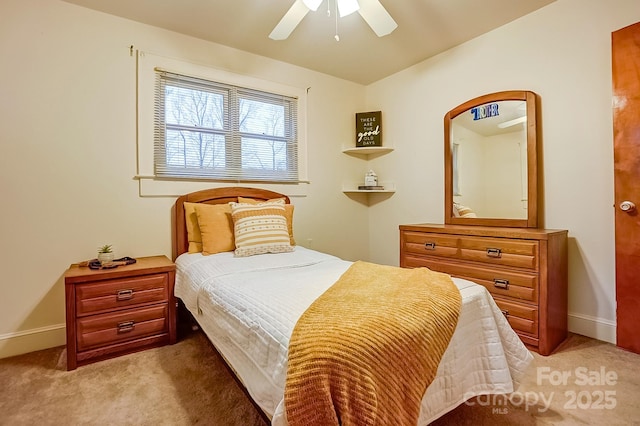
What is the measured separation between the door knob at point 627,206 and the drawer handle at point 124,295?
3.19 m

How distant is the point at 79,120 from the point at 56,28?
0.64 m

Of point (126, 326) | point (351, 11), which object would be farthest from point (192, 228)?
point (351, 11)

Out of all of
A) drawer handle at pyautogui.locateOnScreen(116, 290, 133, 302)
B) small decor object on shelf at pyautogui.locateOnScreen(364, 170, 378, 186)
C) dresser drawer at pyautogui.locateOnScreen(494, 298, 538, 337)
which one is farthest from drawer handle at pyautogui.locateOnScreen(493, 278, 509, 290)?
drawer handle at pyautogui.locateOnScreen(116, 290, 133, 302)

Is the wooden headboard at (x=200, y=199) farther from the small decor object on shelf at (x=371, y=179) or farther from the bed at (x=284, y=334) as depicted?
the small decor object on shelf at (x=371, y=179)

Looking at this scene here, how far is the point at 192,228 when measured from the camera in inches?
96.6

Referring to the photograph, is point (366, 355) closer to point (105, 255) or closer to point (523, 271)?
point (523, 271)

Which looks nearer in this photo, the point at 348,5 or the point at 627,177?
the point at 348,5

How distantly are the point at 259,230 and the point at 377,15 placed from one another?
5.47 feet

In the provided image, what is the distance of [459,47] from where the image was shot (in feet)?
9.37

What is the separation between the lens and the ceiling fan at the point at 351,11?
1.81m

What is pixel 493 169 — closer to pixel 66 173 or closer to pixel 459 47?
pixel 459 47

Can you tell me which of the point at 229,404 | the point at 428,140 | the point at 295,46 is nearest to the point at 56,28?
the point at 295,46

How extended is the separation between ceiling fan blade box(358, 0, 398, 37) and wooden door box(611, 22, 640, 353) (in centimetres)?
146

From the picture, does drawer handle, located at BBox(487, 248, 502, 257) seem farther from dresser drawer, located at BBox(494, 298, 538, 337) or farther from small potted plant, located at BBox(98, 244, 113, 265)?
small potted plant, located at BBox(98, 244, 113, 265)
